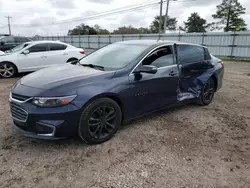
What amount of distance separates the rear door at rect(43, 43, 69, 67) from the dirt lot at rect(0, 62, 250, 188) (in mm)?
4595

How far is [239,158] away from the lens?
3.04m

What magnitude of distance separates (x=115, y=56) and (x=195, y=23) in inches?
1896

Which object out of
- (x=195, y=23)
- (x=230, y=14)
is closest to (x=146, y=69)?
(x=230, y=14)

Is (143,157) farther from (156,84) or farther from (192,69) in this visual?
(192,69)

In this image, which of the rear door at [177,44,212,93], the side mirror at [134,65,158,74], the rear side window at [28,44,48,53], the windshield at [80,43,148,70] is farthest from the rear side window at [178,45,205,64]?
the rear side window at [28,44,48,53]

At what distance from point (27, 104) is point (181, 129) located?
2500 millimetres

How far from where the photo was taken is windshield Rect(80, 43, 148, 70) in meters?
3.70

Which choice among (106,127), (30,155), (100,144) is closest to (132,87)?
(106,127)

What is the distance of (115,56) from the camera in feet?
13.1

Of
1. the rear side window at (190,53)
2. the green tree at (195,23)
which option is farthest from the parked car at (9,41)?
the green tree at (195,23)

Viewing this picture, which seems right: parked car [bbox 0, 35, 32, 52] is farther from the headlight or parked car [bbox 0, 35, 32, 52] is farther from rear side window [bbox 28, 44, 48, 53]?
the headlight

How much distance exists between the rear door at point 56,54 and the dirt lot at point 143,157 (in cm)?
459

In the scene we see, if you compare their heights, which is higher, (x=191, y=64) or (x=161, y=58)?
(x=161, y=58)

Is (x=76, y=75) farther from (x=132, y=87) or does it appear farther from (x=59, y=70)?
(x=132, y=87)
